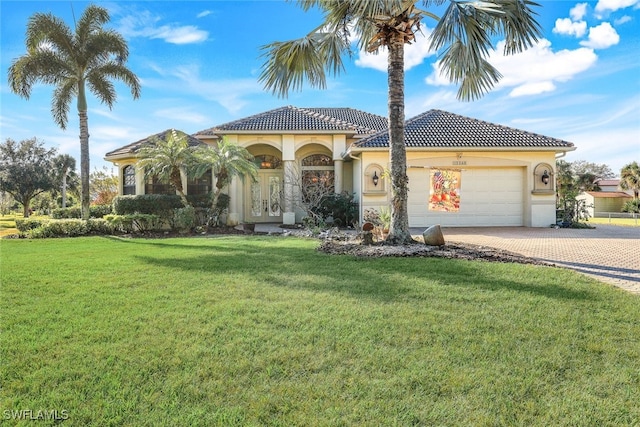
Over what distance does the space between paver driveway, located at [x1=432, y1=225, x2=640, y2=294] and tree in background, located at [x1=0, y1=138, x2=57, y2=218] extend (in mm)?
34930

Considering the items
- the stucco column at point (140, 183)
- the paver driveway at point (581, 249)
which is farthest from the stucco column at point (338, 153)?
the stucco column at point (140, 183)

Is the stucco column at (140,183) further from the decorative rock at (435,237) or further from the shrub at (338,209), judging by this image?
the decorative rock at (435,237)

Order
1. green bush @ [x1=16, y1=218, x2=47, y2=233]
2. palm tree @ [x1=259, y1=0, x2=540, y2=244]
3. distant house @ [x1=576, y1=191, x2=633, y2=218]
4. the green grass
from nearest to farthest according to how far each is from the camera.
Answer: the green grass < palm tree @ [x1=259, y1=0, x2=540, y2=244] < green bush @ [x1=16, y1=218, x2=47, y2=233] < distant house @ [x1=576, y1=191, x2=633, y2=218]

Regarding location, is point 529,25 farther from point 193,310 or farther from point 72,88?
point 72,88

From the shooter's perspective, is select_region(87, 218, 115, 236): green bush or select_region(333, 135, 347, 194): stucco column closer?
select_region(87, 218, 115, 236): green bush

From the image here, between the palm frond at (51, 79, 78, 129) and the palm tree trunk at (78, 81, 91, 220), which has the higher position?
the palm frond at (51, 79, 78, 129)

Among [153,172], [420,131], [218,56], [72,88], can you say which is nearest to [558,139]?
[420,131]

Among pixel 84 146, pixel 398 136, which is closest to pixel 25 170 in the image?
pixel 84 146

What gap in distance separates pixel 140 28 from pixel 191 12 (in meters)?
2.85

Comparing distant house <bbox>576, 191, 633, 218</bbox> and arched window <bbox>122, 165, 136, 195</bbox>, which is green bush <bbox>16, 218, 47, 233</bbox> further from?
distant house <bbox>576, 191, 633, 218</bbox>

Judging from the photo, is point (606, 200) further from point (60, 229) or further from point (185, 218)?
point (60, 229)

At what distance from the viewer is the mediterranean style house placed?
54.7ft

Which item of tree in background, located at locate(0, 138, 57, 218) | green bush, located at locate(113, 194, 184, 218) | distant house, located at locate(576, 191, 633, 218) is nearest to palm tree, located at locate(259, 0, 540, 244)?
green bush, located at locate(113, 194, 184, 218)

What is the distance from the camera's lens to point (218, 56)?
15312 millimetres
